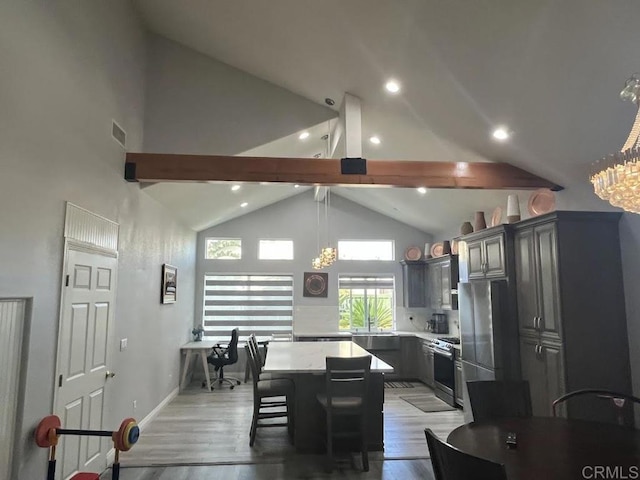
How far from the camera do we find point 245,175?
4.42 m

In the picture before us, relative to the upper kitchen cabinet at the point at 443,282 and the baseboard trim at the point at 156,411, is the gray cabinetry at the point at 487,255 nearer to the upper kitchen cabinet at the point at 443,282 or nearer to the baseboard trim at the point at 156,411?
the upper kitchen cabinet at the point at 443,282

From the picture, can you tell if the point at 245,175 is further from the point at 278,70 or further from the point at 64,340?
the point at 64,340

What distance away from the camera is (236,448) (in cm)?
432

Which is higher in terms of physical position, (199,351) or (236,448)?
(199,351)

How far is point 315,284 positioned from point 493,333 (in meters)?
4.66

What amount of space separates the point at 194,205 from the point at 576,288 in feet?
16.8

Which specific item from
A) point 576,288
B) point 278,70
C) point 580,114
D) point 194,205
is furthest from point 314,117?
point 576,288

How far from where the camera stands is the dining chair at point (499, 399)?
2.81m

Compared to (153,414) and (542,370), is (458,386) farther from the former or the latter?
(153,414)

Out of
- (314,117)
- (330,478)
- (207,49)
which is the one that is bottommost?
(330,478)

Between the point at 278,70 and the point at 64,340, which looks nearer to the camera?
the point at 64,340

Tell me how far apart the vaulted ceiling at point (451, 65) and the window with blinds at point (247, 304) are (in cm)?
316

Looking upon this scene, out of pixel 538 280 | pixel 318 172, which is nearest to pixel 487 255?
pixel 538 280

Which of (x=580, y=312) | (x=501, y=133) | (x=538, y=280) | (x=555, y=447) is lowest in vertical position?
(x=555, y=447)
